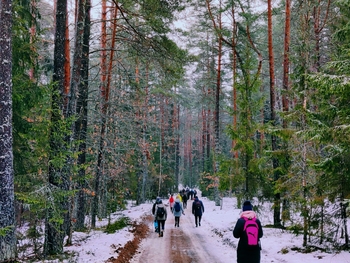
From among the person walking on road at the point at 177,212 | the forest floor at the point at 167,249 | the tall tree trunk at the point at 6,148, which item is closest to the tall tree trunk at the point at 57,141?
the tall tree trunk at the point at 6,148

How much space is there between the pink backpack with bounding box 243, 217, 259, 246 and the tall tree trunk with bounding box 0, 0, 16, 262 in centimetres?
482

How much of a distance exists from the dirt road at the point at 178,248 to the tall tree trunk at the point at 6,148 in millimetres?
3948

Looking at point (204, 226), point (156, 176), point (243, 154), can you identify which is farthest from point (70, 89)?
point (156, 176)

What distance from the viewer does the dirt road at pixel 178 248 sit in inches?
395

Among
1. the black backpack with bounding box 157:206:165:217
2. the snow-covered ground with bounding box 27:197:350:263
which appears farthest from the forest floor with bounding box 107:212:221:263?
the black backpack with bounding box 157:206:165:217

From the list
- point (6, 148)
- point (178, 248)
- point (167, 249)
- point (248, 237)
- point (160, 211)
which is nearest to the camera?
point (248, 237)

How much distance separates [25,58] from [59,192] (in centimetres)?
513

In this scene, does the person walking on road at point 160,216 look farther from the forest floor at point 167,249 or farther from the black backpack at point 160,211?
the forest floor at point 167,249

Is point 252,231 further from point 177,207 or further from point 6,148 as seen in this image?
point 177,207

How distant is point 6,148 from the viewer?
7012 millimetres

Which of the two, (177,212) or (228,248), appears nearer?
(228,248)

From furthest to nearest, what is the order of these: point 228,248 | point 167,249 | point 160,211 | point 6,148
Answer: point 160,211, point 167,249, point 228,248, point 6,148

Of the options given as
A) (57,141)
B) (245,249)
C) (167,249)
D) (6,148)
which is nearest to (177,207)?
(167,249)

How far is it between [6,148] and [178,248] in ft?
24.0
